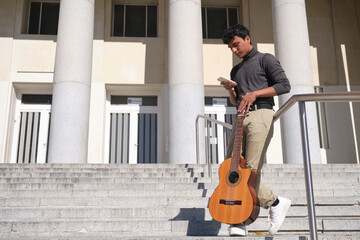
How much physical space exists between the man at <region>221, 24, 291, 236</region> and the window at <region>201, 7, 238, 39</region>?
1121 cm

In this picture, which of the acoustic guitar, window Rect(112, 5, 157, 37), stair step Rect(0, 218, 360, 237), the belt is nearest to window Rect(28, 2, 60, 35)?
window Rect(112, 5, 157, 37)

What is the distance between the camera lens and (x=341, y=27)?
1444 cm

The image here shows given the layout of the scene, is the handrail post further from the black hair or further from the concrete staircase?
the black hair

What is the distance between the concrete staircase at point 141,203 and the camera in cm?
393

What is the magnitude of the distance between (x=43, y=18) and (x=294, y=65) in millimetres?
9039

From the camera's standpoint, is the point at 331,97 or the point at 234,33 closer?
the point at 331,97

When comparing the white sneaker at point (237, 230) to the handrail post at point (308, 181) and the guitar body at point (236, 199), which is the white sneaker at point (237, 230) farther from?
the handrail post at point (308, 181)

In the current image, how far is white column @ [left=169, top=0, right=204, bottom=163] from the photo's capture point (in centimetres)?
1003

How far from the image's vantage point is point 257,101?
11.2 ft

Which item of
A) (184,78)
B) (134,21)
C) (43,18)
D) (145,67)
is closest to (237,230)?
(184,78)

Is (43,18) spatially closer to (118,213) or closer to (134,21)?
(134,21)

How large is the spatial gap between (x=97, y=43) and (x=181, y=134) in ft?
18.2

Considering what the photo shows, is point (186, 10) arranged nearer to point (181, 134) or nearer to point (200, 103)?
point (200, 103)

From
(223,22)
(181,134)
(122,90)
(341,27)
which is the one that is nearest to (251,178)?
(181,134)
